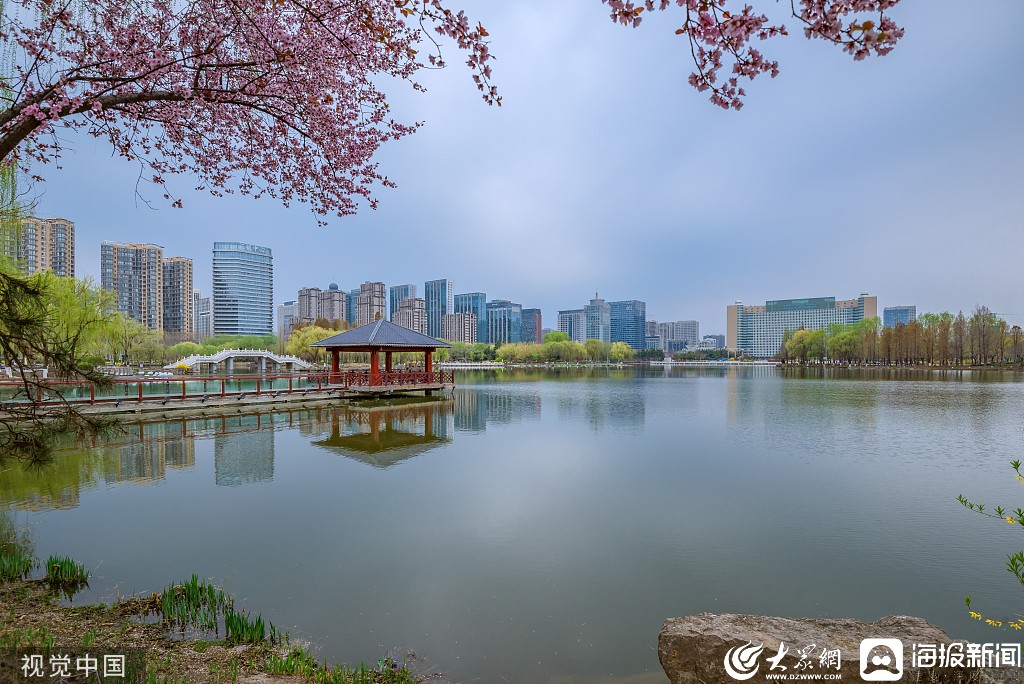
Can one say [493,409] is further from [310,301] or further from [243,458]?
[310,301]

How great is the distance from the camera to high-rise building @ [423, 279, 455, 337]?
392ft

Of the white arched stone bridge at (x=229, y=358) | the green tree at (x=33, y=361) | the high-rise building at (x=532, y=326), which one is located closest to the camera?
the green tree at (x=33, y=361)

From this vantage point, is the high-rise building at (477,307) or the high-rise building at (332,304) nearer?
the high-rise building at (332,304)

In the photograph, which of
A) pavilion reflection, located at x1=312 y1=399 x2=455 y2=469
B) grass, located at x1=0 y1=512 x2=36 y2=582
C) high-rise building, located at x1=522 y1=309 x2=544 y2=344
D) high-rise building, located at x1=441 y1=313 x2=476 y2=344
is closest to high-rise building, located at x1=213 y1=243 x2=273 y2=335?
high-rise building, located at x1=441 y1=313 x2=476 y2=344

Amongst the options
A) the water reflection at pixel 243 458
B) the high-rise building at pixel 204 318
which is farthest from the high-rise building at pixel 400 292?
the water reflection at pixel 243 458

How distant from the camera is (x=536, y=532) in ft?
18.4

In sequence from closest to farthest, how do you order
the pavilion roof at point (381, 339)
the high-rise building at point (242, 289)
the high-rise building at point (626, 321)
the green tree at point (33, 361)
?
1. the green tree at point (33, 361)
2. the pavilion roof at point (381, 339)
3. the high-rise building at point (242, 289)
4. the high-rise building at point (626, 321)

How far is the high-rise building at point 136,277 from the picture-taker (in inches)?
2158

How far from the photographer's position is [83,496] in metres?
6.84

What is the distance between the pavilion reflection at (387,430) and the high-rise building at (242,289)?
5714 cm

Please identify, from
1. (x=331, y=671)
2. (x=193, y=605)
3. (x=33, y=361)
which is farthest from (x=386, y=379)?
(x=331, y=671)

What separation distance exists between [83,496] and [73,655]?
19.3 feet

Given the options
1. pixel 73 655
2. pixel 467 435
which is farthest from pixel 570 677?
pixel 467 435

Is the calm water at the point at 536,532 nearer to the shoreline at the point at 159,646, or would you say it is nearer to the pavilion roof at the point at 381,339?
the shoreline at the point at 159,646
